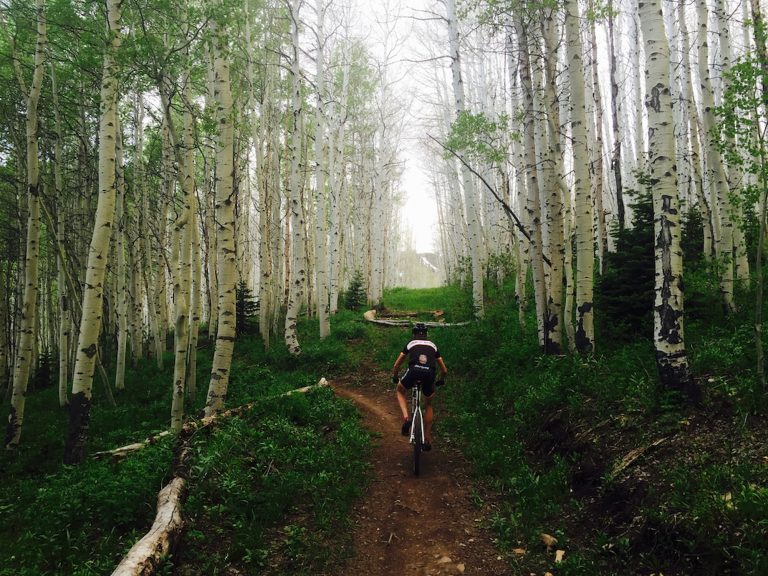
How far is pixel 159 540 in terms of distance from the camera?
4.07 m

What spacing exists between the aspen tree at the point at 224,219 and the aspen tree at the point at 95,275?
1.71 metres

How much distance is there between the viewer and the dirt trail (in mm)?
4254

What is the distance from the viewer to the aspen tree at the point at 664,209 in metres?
5.13

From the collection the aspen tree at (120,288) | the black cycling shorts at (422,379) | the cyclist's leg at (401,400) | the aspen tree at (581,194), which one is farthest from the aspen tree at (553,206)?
the aspen tree at (120,288)

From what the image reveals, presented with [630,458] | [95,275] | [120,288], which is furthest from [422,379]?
[120,288]

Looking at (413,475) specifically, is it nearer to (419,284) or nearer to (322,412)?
(322,412)

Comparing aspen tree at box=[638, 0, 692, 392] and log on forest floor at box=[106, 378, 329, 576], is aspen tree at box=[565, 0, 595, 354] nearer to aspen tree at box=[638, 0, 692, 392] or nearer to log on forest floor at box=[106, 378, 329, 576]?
aspen tree at box=[638, 0, 692, 392]

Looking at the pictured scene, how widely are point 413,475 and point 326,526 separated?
66.3 inches

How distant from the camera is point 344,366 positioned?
39.3 feet

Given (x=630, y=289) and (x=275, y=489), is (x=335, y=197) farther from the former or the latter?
(x=275, y=489)

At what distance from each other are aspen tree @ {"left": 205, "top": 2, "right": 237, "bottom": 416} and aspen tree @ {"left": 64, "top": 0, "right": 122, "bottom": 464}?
1.71 meters

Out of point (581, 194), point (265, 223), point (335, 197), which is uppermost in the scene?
point (335, 197)

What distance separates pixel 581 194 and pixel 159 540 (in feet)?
25.2

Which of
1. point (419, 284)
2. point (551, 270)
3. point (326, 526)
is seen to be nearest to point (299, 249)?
point (551, 270)
